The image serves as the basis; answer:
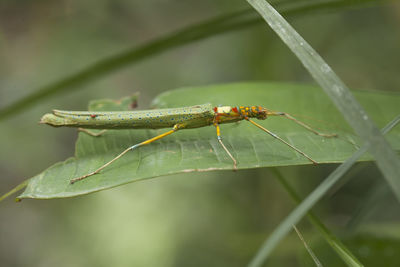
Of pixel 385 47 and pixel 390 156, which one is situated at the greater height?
pixel 385 47

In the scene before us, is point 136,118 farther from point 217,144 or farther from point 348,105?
point 348,105

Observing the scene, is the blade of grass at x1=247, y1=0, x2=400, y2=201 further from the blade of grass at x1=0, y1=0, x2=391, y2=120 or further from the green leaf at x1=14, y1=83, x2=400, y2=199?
the blade of grass at x1=0, y1=0, x2=391, y2=120

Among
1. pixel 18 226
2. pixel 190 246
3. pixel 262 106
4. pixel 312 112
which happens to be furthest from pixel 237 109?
pixel 18 226

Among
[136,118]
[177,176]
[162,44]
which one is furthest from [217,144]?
[177,176]

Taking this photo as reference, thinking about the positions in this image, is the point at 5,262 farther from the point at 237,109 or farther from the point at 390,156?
the point at 390,156

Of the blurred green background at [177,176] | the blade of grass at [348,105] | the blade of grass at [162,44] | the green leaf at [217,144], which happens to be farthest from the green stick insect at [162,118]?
the blade of grass at [348,105]

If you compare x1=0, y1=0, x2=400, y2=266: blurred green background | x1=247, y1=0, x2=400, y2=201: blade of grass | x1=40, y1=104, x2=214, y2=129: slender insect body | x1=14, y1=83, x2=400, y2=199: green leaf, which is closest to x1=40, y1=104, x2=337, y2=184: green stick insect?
x1=40, y1=104, x2=214, y2=129: slender insect body
